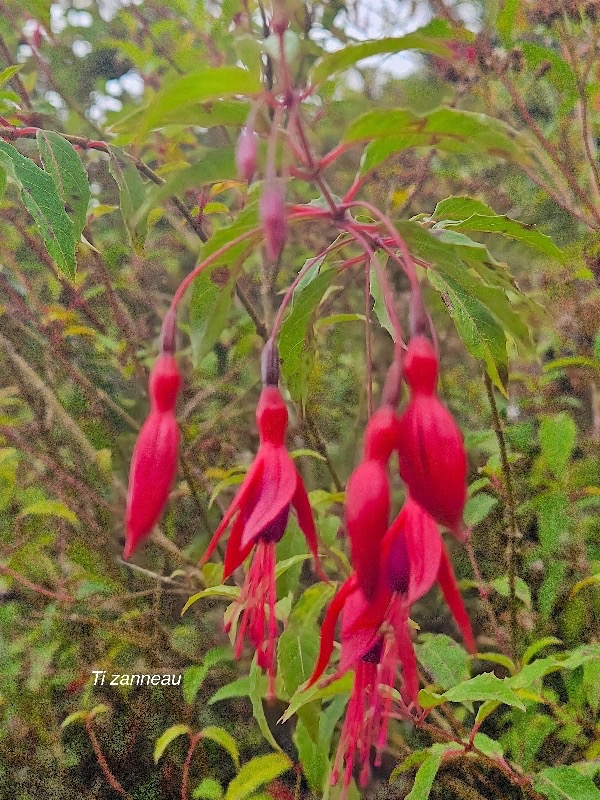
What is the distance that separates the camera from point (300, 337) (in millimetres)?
510

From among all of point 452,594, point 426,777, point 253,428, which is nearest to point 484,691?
point 426,777

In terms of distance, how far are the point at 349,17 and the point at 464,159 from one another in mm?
674

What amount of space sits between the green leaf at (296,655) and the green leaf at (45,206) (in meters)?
0.40

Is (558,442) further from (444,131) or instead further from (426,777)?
(444,131)

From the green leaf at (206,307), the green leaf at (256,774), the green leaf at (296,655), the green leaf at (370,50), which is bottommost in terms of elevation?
the green leaf at (256,774)

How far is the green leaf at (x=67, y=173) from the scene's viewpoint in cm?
51

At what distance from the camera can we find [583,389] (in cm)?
139

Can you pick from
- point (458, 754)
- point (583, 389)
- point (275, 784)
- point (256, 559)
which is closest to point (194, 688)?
point (275, 784)

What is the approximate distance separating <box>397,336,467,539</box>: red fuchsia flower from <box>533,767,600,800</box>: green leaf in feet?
1.44

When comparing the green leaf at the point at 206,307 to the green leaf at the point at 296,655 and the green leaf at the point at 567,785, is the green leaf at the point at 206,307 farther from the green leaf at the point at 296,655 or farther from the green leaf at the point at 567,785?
the green leaf at the point at 567,785

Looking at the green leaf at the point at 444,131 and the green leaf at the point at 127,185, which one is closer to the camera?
the green leaf at the point at 444,131

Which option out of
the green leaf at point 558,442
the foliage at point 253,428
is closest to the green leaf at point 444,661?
the foliage at point 253,428

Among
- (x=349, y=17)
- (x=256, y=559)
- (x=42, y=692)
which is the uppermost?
(x=349, y=17)

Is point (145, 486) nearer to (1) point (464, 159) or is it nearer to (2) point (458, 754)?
(2) point (458, 754)
